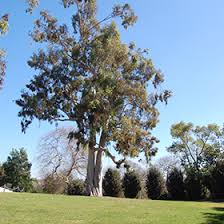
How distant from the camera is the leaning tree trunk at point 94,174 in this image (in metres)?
31.4

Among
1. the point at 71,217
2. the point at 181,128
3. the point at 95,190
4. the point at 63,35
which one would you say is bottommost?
the point at 71,217

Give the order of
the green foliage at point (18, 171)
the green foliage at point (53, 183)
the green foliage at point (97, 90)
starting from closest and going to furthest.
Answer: the green foliage at point (97, 90) < the green foliage at point (53, 183) < the green foliage at point (18, 171)

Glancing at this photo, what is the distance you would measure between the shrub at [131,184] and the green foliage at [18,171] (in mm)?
37170

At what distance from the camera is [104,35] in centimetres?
3134

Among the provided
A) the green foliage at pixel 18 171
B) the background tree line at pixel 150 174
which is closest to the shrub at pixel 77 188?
the background tree line at pixel 150 174

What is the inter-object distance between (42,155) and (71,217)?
39144 millimetres

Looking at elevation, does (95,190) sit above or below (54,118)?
below

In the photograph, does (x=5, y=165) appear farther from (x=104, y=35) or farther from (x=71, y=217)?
(x=71, y=217)

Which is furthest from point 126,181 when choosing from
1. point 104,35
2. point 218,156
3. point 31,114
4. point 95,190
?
point 218,156

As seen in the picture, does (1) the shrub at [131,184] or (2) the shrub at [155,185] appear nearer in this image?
(1) the shrub at [131,184]

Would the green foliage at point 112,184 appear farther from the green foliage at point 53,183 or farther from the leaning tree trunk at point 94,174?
the green foliage at point 53,183

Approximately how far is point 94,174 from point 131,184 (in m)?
5.44

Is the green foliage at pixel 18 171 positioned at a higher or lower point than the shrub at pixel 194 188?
higher

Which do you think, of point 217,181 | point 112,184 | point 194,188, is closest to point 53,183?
point 112,184
